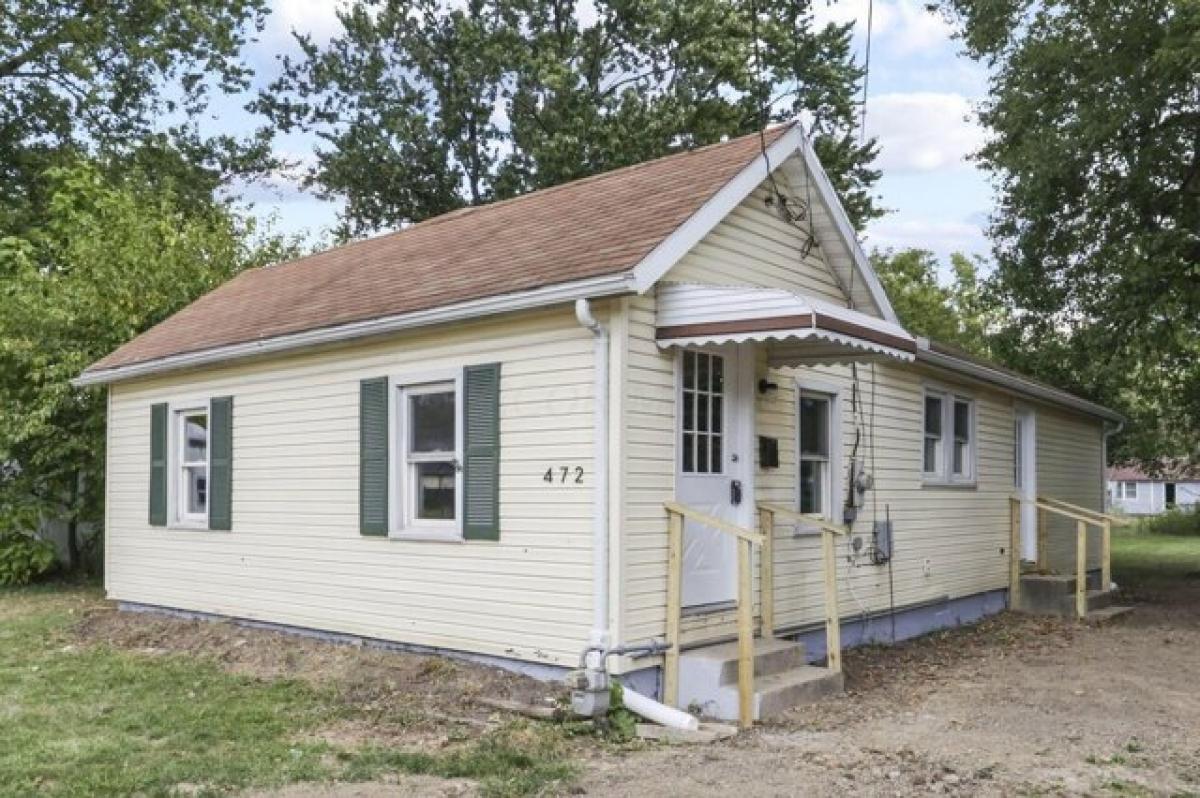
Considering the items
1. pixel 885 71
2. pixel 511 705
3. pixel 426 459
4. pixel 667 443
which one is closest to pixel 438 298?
pixel 426 459

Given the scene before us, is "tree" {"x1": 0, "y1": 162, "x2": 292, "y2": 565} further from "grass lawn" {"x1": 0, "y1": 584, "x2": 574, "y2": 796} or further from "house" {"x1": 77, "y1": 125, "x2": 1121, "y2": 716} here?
"grass lawn" {"x1": 0, "y1": 584, "x2": 574, "y2": 796}

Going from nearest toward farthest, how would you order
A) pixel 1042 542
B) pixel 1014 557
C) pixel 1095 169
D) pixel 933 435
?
pixel 933 435 < pixel 1014 557 < pixel 1042 542 < pixel 1095 169

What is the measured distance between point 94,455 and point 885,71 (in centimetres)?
1160

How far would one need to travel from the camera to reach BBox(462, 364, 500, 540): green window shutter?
7.76 metres

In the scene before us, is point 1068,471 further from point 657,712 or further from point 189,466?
point 189,466

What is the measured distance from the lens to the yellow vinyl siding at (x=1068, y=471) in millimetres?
14336

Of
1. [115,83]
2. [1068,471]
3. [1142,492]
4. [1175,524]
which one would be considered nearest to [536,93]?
[115,83]

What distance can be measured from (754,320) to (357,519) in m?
3.91

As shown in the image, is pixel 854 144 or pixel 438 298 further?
pixel 854 144

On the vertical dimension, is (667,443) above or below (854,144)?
below

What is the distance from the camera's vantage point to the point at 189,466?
37.0 feet

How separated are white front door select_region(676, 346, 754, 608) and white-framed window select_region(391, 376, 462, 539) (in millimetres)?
1754

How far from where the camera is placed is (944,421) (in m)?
11.8

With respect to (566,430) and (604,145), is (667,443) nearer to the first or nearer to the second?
(566,430)
